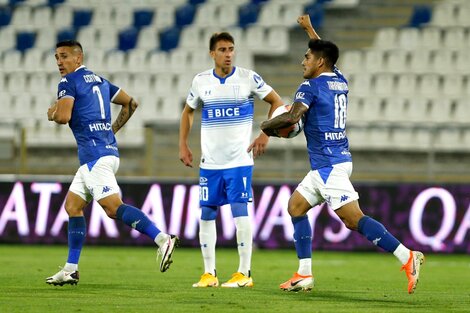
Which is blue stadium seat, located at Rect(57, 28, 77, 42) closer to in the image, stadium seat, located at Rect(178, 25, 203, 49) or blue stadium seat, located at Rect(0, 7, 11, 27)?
blue stadium seat, located at Rect(0, 7, 11, 27)

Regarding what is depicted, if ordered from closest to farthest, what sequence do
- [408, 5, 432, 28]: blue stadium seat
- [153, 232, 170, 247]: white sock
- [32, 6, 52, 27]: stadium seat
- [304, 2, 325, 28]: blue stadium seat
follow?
[153, 232, 170, 247]: white sock
[304, 2, 325, 28]: blue stadium seat
[408, 5, 432, 28]: blue stadium seat
[32, 6, 52, 27]: stadium seat

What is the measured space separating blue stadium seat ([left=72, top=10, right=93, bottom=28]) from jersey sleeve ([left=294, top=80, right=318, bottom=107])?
1475 cm

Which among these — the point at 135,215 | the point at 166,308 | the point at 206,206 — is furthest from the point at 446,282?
the point at 166,308

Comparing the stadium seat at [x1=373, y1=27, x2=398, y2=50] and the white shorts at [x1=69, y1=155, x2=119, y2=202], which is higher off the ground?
the stadium seat at [x1=373, y1=27, x2=398, y2=50]

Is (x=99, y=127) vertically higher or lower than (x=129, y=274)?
higher

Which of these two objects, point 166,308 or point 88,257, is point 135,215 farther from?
point 88,257

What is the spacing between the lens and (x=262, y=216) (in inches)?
638

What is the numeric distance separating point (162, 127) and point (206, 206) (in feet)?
23.9

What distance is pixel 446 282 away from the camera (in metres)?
10.8

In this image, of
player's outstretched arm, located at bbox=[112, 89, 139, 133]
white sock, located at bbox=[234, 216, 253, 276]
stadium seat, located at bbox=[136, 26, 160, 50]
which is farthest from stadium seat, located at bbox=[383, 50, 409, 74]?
white sock, located at bbox=[234, 216, 253, 276]

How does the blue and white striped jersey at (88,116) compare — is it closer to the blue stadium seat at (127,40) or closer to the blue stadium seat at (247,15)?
the blue stadium seat at (247,15)

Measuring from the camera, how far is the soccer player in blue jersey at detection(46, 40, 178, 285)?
9.37m

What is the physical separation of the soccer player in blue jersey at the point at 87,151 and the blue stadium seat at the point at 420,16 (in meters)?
13.0

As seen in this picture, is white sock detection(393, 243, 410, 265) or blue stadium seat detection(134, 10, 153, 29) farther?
blue stadium seat detection(134, 10, 153, 29)
